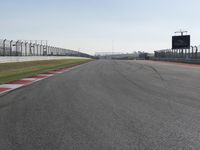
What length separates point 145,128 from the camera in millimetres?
4918

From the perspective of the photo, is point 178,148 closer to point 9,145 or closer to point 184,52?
point 9,145

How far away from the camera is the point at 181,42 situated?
58.5 meters

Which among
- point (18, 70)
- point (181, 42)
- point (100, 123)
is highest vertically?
point (181, 42)

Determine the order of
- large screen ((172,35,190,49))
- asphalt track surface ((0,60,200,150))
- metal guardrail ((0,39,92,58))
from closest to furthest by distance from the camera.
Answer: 1. asphalt track surface ((0,60,200,150))
2. metal guardrail ((0,39,92,58))
3. large screen ((172,35,190,49))

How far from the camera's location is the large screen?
190 ft

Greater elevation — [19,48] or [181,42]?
[181,42]

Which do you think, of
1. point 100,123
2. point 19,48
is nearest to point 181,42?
point 19,48

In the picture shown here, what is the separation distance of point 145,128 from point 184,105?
2.46m

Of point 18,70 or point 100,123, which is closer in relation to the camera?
point 100,123

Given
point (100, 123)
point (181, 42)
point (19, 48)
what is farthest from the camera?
point (181, 42)

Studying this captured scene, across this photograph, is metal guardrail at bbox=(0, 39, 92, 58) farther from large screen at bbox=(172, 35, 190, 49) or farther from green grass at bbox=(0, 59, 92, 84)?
large screen at bbox=(172, 35, 190, 49)

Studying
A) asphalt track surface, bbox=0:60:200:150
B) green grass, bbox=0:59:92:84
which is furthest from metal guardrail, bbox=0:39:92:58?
asphalt track surface, bbox=0:60:200:150

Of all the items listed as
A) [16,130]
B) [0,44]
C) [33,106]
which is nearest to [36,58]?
[0,44]

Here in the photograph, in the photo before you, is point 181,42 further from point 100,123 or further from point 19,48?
point 100,123
